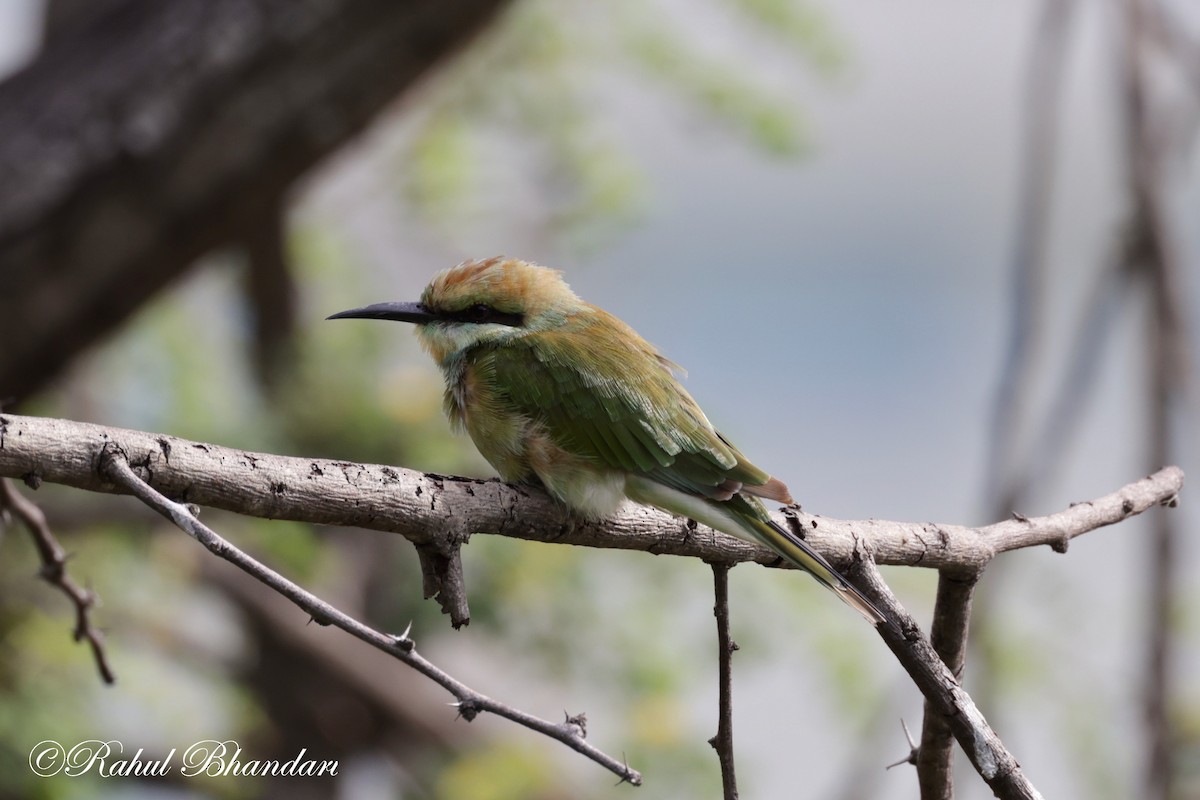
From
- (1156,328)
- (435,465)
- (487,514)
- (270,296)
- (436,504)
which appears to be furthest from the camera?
(270,296)

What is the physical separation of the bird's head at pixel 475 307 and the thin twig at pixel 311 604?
105cm

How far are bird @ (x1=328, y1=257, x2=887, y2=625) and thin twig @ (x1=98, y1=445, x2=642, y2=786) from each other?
1.49 ft

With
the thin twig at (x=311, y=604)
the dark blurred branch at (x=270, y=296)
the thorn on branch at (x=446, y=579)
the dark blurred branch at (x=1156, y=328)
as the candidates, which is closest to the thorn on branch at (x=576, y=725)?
the thin twig at (x=311, y=604)

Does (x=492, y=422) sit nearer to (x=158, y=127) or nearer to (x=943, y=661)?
(x=943, y=661)

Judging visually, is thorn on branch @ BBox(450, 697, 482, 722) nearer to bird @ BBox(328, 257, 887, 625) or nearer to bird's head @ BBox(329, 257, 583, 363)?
bird @ BBox(328, 257, 887, 625)

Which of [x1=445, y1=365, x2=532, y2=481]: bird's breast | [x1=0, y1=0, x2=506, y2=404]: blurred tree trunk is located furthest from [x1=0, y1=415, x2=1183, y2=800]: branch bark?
[x1=0, y1=0, x2=506, y2=404]: blurred tree trunk

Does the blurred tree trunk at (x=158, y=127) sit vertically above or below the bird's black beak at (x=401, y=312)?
above

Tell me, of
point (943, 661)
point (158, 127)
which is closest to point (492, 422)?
point (943, 661)

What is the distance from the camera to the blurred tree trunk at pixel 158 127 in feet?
9.78

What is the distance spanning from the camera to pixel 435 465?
3.61 m

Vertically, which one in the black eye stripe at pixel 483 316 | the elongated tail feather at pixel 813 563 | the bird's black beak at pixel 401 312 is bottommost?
the elongated tail feather at pixel 813 563

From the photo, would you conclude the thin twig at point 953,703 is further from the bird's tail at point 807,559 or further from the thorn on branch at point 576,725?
the thorn on branch at point 576,725

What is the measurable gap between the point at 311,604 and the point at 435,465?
2.54 metres

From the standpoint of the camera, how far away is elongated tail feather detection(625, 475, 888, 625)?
1.47 metres
